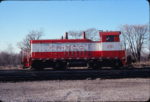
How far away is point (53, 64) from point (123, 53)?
8.25m

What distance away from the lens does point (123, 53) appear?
28.5 meters

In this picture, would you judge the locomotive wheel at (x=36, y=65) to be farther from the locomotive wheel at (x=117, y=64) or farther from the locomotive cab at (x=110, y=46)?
the locomotive wheel at (x=117, y=64)

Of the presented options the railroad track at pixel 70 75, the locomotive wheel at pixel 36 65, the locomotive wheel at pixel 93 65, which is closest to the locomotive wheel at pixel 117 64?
the locomotive wheel at pixel 93 65

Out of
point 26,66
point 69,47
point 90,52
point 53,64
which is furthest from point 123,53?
point 26,66

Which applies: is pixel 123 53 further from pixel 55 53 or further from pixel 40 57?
pixel 40 57

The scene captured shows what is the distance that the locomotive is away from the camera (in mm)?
28312

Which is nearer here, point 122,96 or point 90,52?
point 122,96

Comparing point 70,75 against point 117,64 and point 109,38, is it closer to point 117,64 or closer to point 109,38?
point 117,64

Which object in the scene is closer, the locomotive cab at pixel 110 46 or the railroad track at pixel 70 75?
the railroad track at pixel 70 75

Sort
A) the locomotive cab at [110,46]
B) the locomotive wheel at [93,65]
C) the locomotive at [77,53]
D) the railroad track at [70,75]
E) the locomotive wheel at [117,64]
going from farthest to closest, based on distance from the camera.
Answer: the locomotive cab at [110,46], the locomotive at [77,53], the locomotive wheel at [93,65], the locomotive wheel at [117,64], the railroad track at [70,75]

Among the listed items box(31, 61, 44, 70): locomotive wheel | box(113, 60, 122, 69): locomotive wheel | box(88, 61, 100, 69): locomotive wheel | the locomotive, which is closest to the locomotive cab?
the locomotive

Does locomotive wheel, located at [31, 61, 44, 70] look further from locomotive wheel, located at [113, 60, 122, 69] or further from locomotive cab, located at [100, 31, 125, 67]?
locomotive wheel, located at [113, 60, 122, 69]

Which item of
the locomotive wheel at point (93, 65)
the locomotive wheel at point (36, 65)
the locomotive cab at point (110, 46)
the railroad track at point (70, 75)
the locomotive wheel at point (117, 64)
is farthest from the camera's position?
the locomotive wheel at point (36, 65)

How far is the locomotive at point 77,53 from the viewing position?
28.3 metres
